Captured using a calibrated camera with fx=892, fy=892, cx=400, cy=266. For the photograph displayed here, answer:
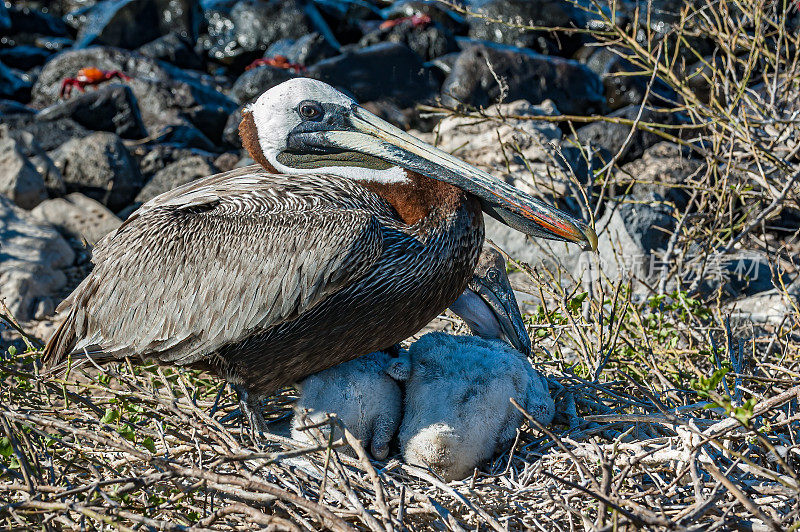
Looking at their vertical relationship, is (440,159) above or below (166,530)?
above

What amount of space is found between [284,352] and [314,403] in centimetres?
23

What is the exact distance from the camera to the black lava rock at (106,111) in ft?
39.4

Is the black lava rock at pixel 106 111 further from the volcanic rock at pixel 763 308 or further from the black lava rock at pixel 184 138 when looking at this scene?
the volcanic rock at pixel 763 308

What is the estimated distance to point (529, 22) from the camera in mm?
15812

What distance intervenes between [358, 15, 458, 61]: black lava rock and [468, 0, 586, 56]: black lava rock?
0.87 m

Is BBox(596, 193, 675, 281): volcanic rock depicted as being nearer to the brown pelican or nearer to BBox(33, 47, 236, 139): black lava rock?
the brown pelican

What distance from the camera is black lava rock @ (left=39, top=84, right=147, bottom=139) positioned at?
1202 centimetres

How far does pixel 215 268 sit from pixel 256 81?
11.2 m

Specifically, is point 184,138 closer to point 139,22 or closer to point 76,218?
point 76,218

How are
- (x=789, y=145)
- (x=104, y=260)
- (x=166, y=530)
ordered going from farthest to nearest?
(x=789, y=145) → (x=104, y=260) → (x=166, y=530)

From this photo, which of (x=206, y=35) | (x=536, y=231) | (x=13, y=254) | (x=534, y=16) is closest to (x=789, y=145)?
(x=536, y=231)

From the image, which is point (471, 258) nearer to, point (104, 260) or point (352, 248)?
point (352, 248)

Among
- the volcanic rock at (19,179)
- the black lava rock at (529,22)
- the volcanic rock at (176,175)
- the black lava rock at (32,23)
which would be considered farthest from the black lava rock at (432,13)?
the volcanic rock at (19,179)

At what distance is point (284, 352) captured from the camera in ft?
11.2
